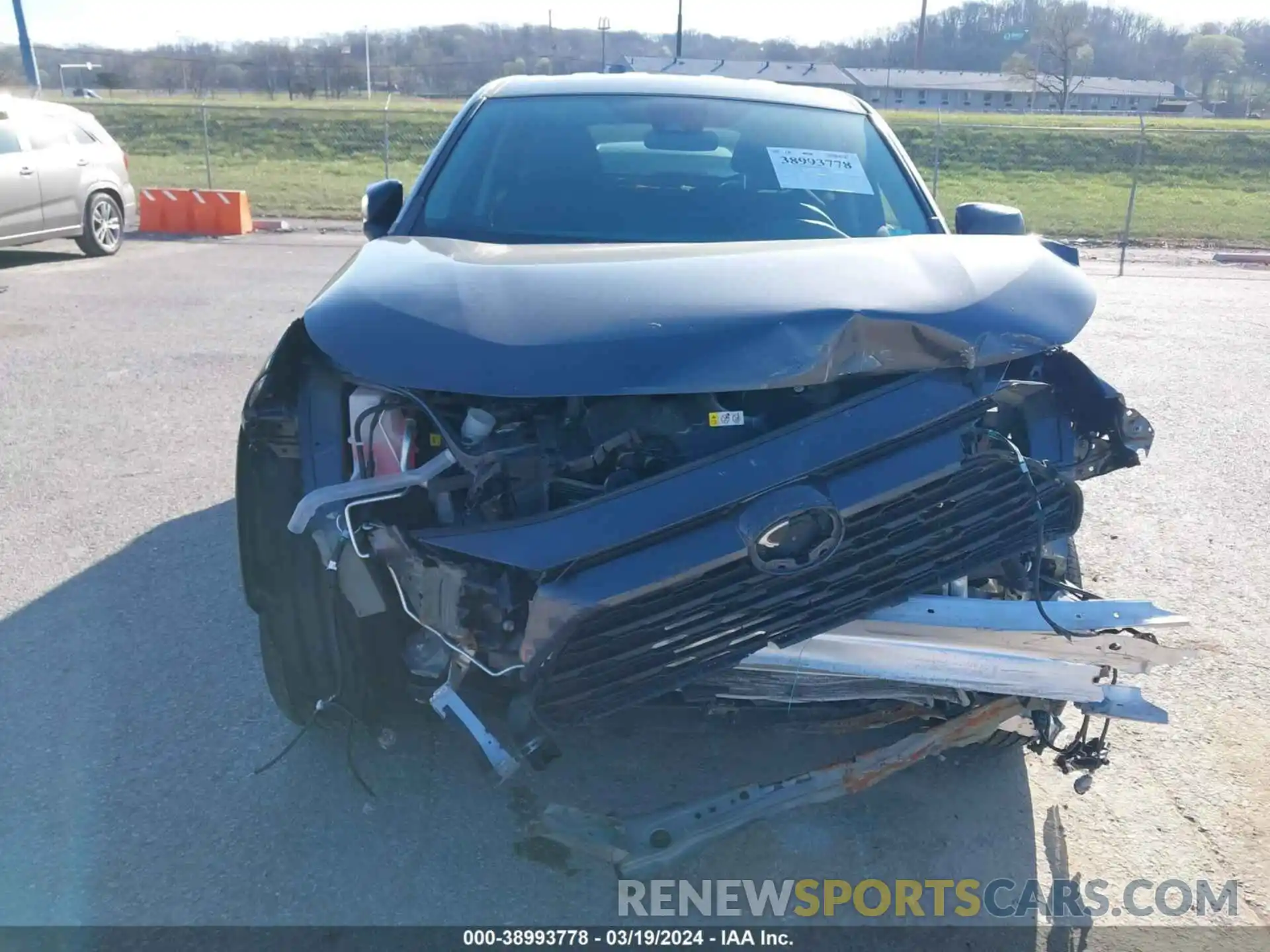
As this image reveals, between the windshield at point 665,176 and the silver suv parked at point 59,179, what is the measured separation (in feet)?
29.4

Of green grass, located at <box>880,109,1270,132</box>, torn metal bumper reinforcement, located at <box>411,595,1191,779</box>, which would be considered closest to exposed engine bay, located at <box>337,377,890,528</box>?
torn metal bumper reinforcement, located at <box>411,595,1191,779</box>

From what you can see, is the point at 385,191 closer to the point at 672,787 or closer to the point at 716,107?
the point at 716,107

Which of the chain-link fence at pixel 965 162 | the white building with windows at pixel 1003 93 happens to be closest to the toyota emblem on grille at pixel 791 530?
the chain-link fence at pixel 965 162

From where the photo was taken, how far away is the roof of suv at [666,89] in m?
4.13

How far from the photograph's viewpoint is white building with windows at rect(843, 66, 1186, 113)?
53.6 meters

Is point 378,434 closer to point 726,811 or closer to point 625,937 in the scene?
point 726,811

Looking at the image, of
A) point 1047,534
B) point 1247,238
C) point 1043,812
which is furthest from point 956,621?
point 1247,238

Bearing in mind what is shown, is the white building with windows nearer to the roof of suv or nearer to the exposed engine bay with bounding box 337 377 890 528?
the roof of suv

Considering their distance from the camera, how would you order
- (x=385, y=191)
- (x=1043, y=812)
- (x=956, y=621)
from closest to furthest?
(x=956, y=621) → (x=1043, y=812) → (x=385, y=191)

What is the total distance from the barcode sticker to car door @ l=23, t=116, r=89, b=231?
1117 cm

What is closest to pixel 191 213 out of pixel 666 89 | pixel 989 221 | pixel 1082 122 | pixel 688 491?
pixel 666 89

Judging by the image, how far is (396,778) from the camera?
9.68 ft

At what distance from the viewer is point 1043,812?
290cm

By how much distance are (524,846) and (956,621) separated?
4.03 feet
